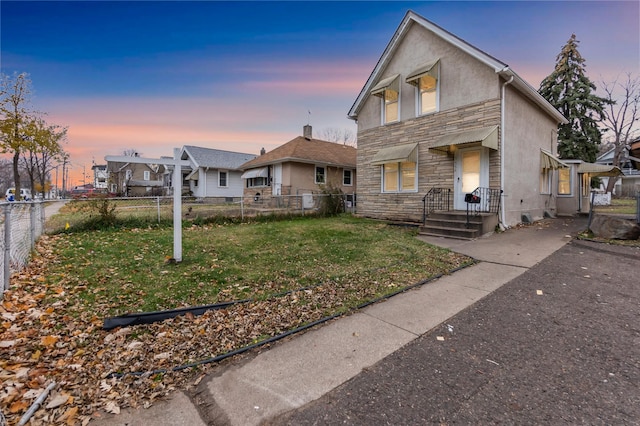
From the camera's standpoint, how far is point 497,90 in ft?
30.5

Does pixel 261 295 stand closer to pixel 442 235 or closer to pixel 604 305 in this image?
pixel 604 305

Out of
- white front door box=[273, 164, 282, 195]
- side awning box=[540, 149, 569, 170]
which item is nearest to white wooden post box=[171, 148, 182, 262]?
white front door box=[273, 164, 282, 195]

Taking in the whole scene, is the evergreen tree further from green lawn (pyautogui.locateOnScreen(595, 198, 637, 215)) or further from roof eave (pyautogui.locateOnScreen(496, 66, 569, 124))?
roof eave (pyautogui.locateOnScreen(496, 66, 569, 124))

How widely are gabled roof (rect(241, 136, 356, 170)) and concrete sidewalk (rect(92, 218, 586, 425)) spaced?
567 inches

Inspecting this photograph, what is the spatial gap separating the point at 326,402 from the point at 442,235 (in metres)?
7.81

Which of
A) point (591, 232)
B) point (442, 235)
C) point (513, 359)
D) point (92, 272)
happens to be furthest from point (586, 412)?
point (591, 232)

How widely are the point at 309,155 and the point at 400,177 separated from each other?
807cm

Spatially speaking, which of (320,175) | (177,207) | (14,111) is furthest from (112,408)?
(14,111)

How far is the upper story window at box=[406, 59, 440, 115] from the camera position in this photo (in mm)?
10492

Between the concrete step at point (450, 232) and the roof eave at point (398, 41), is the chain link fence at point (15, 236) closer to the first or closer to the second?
the concrete step at point (450, 232)

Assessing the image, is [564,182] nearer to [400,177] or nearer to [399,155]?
[400,177]

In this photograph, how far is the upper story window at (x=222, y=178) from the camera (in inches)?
988

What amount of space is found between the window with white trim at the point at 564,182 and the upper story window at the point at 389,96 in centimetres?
977

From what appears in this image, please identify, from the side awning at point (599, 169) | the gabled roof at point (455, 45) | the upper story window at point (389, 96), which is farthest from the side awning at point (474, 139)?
the side awning at point (599, 169)
